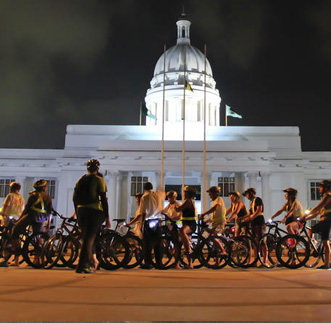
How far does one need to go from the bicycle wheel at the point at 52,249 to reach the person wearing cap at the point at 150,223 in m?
1.65

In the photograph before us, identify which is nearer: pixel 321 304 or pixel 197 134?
pixel 321 304

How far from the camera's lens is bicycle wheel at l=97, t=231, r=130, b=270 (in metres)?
8.05

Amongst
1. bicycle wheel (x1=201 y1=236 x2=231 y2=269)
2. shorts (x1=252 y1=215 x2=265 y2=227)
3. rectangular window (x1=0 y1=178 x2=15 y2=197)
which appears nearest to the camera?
bicycle wheel (x1=201 y1=236 x2=231 y2=269)

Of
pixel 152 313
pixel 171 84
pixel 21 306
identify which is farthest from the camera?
pixel 171 84

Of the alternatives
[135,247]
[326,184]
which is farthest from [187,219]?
[326,184]

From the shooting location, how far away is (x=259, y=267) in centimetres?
934

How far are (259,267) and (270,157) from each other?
74.5 feet

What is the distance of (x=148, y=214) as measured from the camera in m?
8.83

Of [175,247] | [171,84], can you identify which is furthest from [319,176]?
[175,247]

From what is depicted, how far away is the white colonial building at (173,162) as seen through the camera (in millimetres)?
30859

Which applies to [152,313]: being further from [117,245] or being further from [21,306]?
[117,245]

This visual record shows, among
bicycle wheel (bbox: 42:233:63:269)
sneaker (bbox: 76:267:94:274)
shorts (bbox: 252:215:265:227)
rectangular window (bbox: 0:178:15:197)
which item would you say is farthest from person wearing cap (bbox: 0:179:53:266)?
rectangular window (bbox: 0:178:15:197)

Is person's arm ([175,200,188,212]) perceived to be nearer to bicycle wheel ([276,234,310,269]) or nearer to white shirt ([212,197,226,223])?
white shirt ([212,197,226,223])

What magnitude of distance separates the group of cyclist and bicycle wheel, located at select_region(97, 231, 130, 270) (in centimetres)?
47
